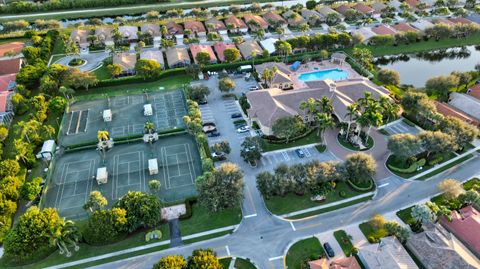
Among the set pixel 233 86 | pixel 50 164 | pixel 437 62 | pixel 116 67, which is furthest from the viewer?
pixel 437 62

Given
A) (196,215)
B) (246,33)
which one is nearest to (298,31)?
(246,33)

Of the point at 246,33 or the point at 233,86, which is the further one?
the point at 246,33

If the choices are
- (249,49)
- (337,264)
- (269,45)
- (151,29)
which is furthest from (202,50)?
(337,264)

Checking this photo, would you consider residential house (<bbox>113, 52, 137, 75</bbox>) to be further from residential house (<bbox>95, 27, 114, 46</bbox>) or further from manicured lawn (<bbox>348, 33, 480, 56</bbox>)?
manicured lawn (<bbox>348, 33, 480, 56</bbox>)

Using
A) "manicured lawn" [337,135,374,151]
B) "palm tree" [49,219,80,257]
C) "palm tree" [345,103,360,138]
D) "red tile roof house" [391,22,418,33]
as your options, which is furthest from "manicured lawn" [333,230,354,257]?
"red tile roof house" [391,22,418,33]

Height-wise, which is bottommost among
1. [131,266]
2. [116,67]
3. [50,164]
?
[131,266]

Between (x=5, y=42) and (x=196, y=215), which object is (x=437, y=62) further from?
(x=5, y=42)

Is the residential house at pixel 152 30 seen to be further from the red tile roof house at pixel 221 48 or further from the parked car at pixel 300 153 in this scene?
the parked car at pixel 300 153
